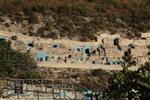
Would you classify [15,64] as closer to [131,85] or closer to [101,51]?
[101,51]

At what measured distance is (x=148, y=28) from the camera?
59.1 meters

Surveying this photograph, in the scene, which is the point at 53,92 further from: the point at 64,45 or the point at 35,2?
the point at 35,2

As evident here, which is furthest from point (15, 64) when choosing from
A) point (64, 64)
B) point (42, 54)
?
point (42, 54)

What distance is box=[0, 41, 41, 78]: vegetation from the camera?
36.5 metres

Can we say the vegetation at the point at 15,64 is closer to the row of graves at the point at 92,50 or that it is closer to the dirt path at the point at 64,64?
the dirt path at the point at 64,64

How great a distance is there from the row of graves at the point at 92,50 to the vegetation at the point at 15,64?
2444 mm

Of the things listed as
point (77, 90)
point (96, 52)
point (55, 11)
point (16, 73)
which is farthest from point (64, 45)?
point (77, 90)

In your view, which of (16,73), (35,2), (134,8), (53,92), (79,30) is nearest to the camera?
(53,92)

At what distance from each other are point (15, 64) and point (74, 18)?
1847 cm

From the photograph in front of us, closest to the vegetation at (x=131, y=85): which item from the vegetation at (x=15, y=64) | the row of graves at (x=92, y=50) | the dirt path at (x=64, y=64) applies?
the vegetation at (x=15, y=64)

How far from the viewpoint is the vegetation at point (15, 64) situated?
36.5 m

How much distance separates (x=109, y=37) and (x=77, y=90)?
25072 millimetres

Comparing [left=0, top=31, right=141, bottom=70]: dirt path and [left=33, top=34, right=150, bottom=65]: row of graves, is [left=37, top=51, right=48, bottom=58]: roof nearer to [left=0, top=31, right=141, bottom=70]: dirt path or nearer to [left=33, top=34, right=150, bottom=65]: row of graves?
[left=33, top=34, right=150, bottom=65]: row of graves

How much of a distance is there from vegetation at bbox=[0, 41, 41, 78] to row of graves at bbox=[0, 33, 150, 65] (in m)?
2.44
